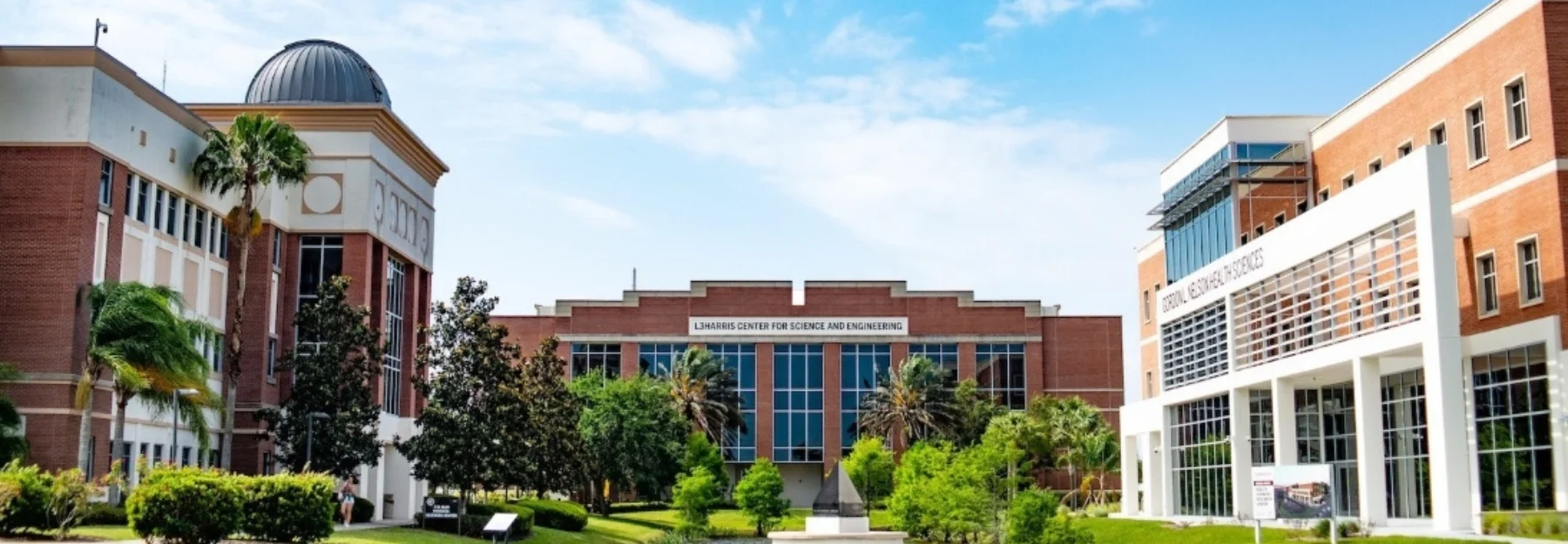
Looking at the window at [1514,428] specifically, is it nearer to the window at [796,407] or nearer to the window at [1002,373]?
the window at [1002,373]

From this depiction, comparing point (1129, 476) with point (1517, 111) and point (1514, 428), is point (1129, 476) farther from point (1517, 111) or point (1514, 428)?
point (1517, 111)

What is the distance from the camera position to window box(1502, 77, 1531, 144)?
38.3 m

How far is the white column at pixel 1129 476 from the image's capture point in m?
63.6

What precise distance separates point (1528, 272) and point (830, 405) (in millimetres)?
58889

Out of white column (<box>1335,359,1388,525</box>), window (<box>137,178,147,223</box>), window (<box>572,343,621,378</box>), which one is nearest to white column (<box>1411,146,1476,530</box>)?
white column (<box>1335,359,1388,525</box>)

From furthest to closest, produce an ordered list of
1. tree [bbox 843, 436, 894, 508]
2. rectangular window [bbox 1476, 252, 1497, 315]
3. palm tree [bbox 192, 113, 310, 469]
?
tree [bbox 843, 436, 894, 508] < palm tree [bbox 192, 113, 310, 469] < rectangular window [bbox 1476, 252, 1497, 315]

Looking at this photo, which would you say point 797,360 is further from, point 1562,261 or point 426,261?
point 1562,261

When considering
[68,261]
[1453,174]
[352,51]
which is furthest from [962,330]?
[68,261]

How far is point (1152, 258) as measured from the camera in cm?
7119

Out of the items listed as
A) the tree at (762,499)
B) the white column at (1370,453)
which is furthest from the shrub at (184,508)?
the tree at (762,499)

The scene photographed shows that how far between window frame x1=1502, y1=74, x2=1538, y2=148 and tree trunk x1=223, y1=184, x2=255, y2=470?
36.5 meters

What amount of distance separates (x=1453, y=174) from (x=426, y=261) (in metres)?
42.1

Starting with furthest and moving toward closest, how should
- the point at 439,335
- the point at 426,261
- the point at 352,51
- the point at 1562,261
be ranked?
the point at 426,261, the point at 352,51, the point at 439,335, the point at 1562,261

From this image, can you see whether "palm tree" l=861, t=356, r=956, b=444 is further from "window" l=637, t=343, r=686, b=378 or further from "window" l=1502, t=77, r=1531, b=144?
"window" l=1502, t=77, r=1531, b=144
